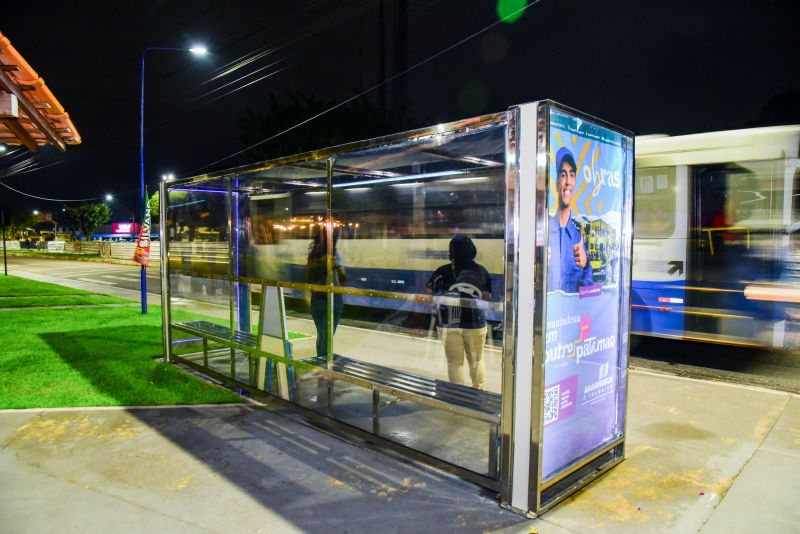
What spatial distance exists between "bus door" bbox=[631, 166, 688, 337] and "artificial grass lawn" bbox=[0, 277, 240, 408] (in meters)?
5.87

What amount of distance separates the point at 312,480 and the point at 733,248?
6.46 metres

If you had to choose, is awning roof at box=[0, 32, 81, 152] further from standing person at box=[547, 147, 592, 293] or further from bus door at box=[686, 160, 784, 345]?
bus door at box=[686, 160, 784, 345]

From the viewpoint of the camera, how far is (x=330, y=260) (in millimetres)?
5059

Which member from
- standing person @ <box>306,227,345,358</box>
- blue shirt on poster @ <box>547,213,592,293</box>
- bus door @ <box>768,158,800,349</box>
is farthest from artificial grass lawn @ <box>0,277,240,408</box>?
bus door @ <box>768,158,800,349</box>

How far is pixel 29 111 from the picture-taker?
435cm

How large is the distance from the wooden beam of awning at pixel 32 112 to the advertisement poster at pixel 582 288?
12.2 ft

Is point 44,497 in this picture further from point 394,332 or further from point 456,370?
point 394,332

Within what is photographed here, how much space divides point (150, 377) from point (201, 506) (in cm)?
359

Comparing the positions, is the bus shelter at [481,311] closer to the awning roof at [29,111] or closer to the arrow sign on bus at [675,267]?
the awning roof at [29,111]

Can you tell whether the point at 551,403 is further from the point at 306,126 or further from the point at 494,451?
the point at 306,126

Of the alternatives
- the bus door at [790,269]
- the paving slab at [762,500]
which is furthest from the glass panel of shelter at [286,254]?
the bus door at [790,269]

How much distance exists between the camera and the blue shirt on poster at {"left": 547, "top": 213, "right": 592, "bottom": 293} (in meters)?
3.41

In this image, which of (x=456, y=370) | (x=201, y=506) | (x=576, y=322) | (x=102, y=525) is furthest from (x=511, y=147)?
(x=102, y=525)

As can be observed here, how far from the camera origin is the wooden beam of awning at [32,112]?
3811 millimetres
